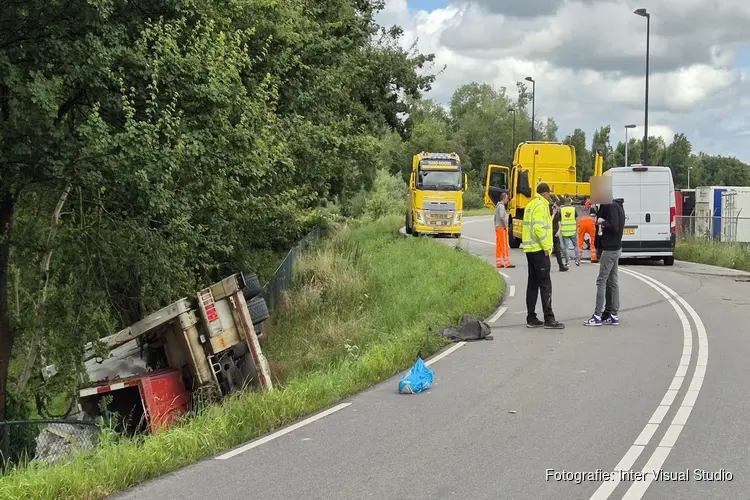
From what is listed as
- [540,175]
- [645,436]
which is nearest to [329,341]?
[645,436]

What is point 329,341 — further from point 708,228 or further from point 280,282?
point 708,228

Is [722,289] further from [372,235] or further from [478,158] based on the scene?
[478,158]

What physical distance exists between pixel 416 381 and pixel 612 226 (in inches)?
202

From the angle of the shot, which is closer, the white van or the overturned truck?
the overturned truck

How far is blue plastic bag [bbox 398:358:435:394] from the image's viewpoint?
27.5ft

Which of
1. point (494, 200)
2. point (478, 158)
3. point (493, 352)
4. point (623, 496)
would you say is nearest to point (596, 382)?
point (493, 352)

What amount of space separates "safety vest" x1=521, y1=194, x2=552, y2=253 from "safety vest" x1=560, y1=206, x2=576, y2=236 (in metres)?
10.2

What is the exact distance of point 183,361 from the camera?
12.5 meters

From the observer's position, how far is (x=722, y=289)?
54.9 feet

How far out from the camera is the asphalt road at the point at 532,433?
5.46 meters

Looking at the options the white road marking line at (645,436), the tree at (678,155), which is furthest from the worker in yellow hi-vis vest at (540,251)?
the tree at (678,155)

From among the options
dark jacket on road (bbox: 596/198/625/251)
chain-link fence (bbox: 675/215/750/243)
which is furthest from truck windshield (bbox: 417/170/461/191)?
dark jacket on road (bbox: 596/198/625/251)

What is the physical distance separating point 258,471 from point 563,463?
2.24 m

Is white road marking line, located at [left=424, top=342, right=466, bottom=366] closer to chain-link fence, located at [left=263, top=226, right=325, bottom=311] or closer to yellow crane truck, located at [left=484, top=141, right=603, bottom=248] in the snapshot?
chain-link fence, located at [left=263, top=226, right=325, bottom=311]
